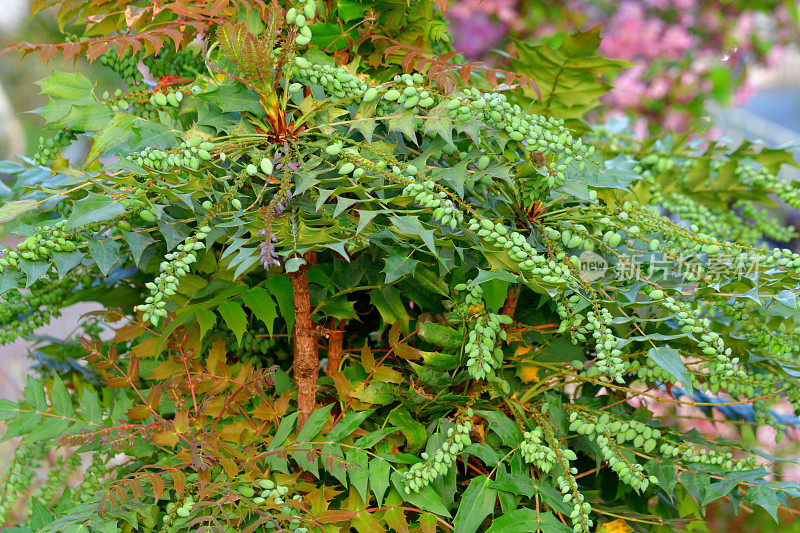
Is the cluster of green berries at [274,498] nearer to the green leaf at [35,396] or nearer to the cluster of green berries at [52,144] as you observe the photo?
the green leaf at [35,396]

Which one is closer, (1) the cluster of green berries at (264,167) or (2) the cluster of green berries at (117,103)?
(1) the cluster of green berries at (264,167)

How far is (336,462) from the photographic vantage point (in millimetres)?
532

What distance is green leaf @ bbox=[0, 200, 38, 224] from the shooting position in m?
0.50

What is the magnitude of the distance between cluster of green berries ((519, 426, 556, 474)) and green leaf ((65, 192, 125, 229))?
37 cm

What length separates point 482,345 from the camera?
535 mm

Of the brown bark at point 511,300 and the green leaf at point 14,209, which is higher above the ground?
the green leaf at point 14,209

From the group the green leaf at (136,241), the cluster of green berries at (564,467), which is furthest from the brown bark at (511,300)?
the green leaf at (136,241)

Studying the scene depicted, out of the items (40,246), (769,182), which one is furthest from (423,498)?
(769,182)

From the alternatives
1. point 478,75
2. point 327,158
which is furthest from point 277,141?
point 478,75

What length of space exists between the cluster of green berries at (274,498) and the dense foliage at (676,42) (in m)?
1.69

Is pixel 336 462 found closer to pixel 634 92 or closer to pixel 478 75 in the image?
pixel 478 75

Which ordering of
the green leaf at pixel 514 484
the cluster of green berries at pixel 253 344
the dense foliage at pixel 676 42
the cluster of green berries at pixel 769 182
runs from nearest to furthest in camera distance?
the green leaf at pixel 514 484, the cluster of green berries at pixel 253 344, the cluster of green berries at pixel 769 182, the dense foliage at pixel 676 42

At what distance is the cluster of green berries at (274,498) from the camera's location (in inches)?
20.1

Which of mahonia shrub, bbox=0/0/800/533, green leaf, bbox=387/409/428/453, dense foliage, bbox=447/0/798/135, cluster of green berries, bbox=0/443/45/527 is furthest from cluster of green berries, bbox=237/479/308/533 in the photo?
dense foliage, bbox=447/0/798/135
